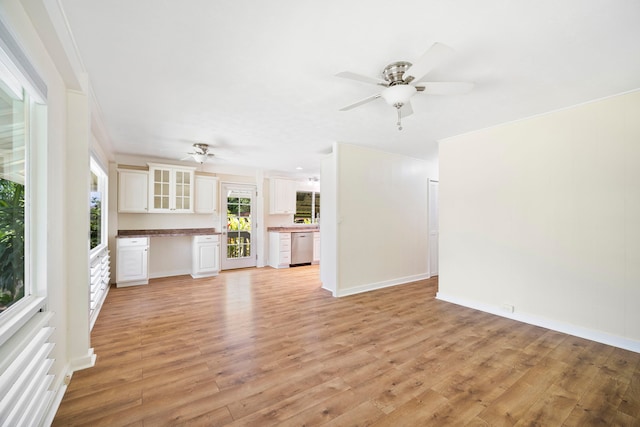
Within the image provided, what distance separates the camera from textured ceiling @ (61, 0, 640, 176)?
5.04 feet

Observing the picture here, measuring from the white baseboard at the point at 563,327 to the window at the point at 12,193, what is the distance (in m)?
4.39

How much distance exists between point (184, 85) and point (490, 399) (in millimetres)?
3411

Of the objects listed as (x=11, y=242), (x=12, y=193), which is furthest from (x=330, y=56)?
(x=11, y=242)

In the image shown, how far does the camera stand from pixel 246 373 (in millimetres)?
2127

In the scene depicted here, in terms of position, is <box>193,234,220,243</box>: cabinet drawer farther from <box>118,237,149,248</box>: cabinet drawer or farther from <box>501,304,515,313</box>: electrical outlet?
<box>501,304,515,313</box>: electrical outlet

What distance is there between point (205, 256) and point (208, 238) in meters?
0.37

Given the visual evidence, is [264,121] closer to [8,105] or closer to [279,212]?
[8,105]

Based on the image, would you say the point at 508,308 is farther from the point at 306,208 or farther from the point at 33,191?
the point at 306,208

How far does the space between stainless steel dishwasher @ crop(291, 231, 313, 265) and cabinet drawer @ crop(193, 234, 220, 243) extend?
1.80 meters

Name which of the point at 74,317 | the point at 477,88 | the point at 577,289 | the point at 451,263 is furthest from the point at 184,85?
the point at 577,289

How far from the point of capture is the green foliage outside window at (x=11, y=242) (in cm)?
133

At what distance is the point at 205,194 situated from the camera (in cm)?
593

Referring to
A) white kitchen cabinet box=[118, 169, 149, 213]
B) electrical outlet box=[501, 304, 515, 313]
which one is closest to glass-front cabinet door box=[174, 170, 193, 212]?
white kitchen cabinet box=[118, 169, 149, 213]

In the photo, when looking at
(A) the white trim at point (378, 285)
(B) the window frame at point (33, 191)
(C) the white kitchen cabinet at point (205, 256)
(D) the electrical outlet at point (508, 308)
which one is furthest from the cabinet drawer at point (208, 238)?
(D) the electrical outlet at point (508, 308)
